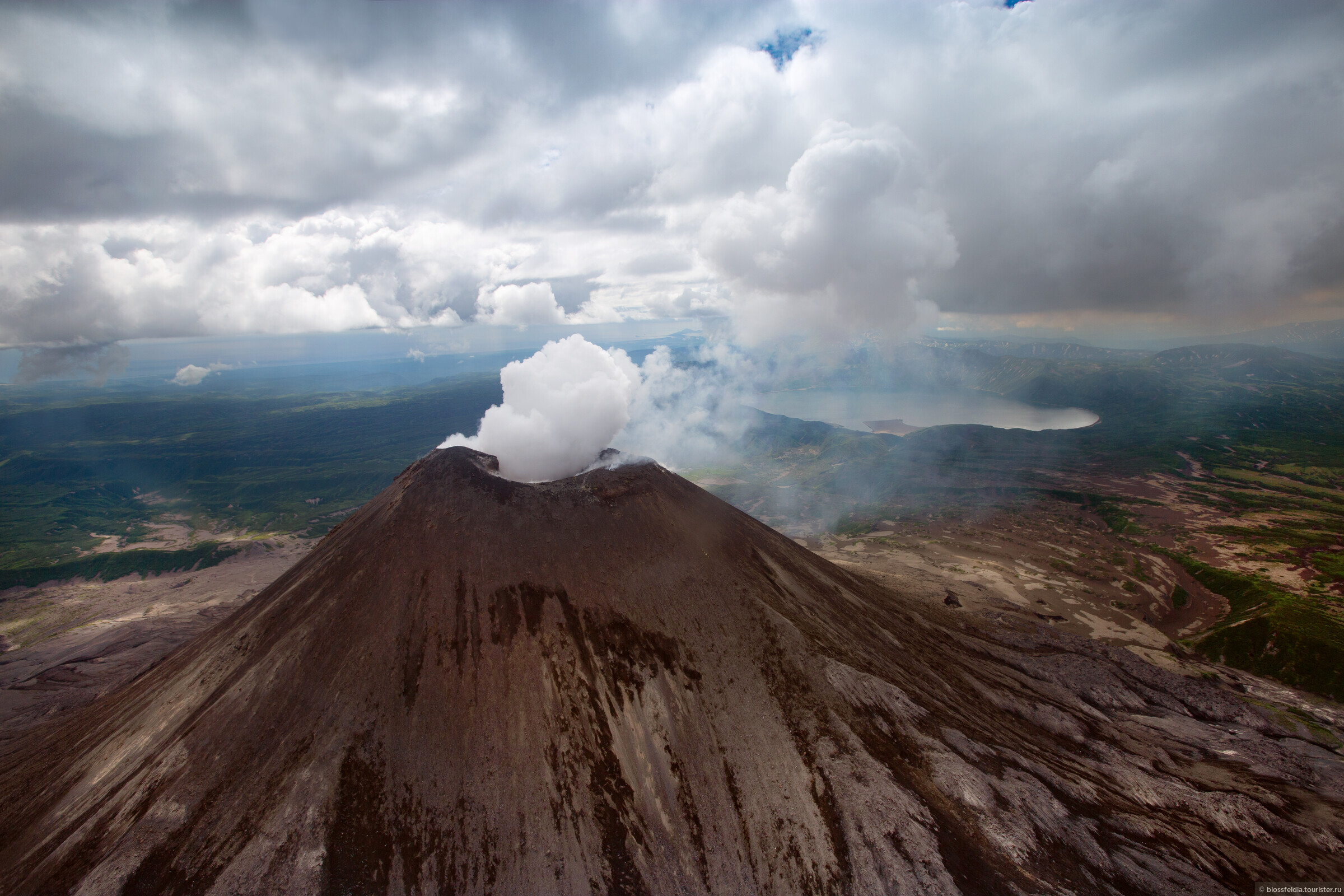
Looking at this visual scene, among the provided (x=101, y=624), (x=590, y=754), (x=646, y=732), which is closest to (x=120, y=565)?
(x=101, y=624)

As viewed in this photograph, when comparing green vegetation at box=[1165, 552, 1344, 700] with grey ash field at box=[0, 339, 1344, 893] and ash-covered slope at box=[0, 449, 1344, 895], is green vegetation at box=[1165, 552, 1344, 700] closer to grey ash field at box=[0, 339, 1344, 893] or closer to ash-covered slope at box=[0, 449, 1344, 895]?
grey ash field at box=[0, 339, 1344, 893]

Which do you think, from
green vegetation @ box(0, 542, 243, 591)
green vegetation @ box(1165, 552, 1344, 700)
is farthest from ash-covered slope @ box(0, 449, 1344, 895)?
green vegetation @ box(0, 542, 243, 591)

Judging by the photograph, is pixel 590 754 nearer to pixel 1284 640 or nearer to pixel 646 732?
pixel 646 732

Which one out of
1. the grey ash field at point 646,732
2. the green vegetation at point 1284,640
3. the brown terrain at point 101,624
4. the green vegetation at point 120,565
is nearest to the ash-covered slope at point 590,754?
the grey ash field at point 646,732

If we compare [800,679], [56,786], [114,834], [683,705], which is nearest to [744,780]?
[683,705]

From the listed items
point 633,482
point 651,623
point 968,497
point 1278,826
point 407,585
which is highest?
point 633,482

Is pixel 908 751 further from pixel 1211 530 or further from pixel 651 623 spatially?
pixel 1211 530

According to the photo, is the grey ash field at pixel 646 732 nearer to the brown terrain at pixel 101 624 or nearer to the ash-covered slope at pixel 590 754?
the ash-covered slope at pixel 590 754
